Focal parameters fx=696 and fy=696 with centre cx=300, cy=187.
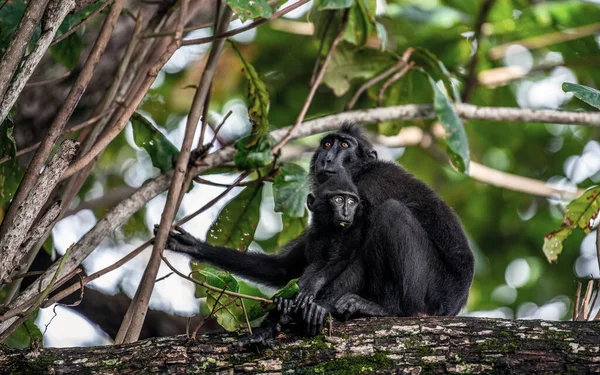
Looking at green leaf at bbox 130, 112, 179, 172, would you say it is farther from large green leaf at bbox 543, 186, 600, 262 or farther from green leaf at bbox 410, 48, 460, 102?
large green leaf at bbox 543, 186, 600, 262

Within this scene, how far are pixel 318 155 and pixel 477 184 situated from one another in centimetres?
539

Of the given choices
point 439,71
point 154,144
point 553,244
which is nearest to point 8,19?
point 154,144

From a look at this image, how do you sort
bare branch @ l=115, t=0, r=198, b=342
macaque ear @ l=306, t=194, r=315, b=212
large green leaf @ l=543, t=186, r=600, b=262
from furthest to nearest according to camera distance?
macaque ear @ l=306, t=194, r=315, b=212 → large green leaf @ l=543, t=186, r=600, b=262 → bare branch @ l=115, t=0, r=198, b=342

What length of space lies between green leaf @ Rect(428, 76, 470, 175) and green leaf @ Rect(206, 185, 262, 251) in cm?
177

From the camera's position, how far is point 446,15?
9234 mm

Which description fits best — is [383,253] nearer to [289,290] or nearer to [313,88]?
[289,290]

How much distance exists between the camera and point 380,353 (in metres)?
3.96

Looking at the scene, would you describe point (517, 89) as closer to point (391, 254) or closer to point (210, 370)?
point (391, 254)

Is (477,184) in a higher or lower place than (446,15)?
lower

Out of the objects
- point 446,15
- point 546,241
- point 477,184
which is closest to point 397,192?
point 546,241

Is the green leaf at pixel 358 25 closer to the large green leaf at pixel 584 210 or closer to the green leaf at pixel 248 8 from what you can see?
the green leaf at pixel 248 8

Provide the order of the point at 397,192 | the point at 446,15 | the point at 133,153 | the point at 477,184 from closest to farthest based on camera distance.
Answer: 1. the point at 397,192
2. the point at 446,15
3. the point at 133,153
4. the point at 477,184

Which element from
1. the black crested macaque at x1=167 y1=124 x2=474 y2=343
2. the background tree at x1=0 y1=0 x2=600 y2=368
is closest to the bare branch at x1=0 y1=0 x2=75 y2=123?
the background tree at x1=0 y1=0 x2=600 y2=368

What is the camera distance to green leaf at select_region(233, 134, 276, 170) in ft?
18.9
